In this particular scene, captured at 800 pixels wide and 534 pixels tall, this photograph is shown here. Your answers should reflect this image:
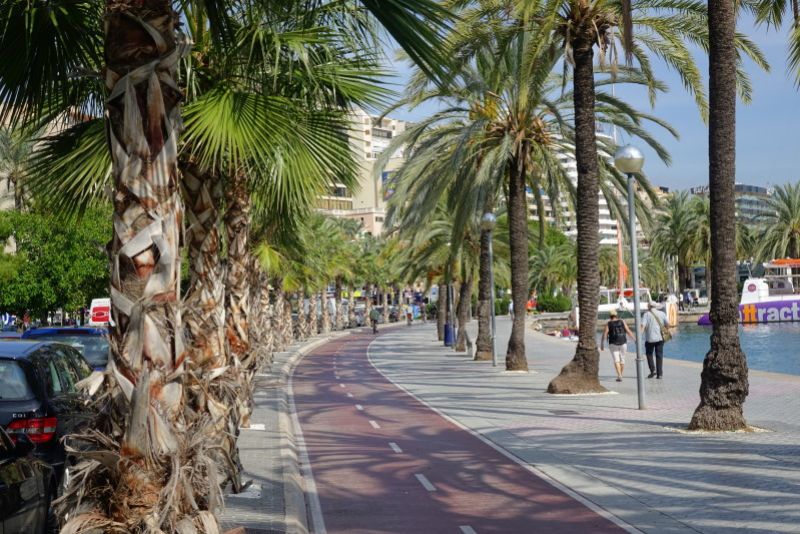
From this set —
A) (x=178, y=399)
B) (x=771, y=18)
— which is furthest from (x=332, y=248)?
(x=178, y=399)

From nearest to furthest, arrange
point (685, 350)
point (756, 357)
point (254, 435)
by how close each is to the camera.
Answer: point (254, 435), point (756, 357), point (685, 350)

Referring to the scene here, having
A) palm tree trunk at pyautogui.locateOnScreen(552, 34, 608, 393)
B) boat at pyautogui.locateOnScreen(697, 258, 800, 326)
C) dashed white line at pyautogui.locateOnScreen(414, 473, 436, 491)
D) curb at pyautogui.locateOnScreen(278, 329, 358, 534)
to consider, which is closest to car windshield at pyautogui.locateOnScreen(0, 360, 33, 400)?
curb at pyautogui.locateOnScreen(278, 329, 358, 534)

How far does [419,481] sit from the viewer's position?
12398 millimetres

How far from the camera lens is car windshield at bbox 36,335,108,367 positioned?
1745 cm

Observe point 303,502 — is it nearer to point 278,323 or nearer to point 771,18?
point 771,18

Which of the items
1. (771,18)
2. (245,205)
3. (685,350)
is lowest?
(685,350)

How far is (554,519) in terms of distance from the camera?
32.4ft

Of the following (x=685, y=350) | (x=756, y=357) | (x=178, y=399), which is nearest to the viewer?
(x=178, y=399)

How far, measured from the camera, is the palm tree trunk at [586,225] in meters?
21.1

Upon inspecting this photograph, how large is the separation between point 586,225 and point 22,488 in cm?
1613

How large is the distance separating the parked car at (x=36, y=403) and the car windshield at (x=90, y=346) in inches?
274

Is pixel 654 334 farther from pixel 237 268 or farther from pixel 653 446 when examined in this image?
pixel 237 268

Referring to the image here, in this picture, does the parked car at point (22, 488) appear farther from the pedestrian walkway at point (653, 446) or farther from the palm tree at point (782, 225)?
the palm tree at point (782, 225)

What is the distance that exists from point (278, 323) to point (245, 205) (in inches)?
1438
